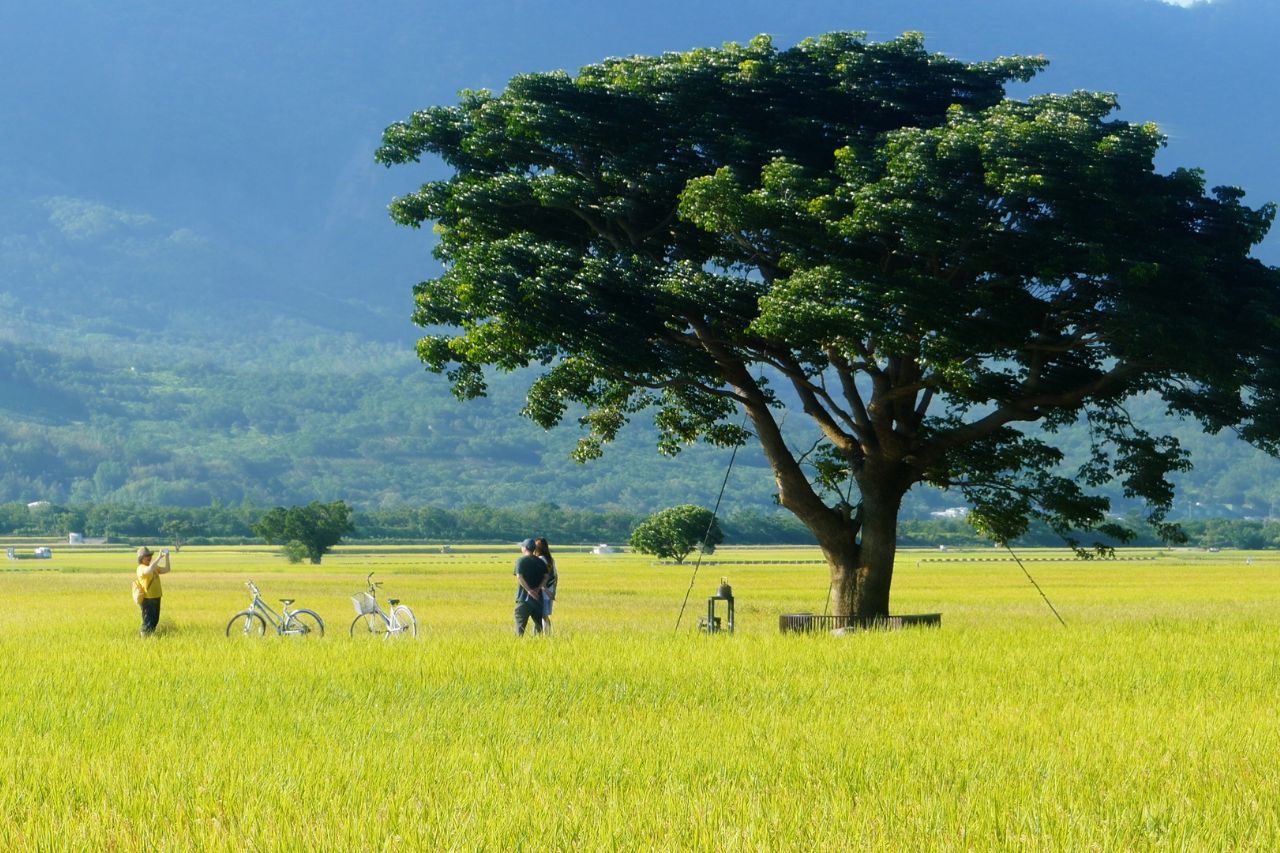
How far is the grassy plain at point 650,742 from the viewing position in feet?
28.5

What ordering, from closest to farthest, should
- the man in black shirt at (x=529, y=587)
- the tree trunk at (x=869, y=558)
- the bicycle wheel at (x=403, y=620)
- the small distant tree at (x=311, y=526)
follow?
the man in black shirt at (x=529, y=587)
the bicycle wheel at (x=403, y=620)
the tree trunk at (x=869, y=558)
the small distant tree at (x=311, y=526)

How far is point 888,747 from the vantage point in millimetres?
12086

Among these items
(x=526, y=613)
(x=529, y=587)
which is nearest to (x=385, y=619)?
(x=526, y=613)

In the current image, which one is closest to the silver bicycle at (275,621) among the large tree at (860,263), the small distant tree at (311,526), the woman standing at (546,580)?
the woman standing at (546,580)

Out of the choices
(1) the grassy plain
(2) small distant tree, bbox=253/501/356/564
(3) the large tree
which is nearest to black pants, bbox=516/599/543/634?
(1) the grassy plain

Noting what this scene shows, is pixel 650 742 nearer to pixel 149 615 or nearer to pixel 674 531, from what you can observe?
pixel 149 615

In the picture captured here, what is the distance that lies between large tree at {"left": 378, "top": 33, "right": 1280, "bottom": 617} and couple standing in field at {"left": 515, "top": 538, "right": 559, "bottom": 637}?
14.4 ft

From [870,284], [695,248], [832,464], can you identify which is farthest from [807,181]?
[832,464]

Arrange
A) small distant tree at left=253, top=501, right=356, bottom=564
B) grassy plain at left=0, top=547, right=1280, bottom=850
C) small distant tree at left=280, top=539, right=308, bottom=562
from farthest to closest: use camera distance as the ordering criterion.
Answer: small distant tree at left=280, top=539, right=308, bottom=562
small distant tree at left=253, top=501, right=356, bottom=564
grassy plain at left=0, top=547, right=1280, bottom=850

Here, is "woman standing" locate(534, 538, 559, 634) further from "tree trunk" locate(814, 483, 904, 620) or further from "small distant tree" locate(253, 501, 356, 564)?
"small distant tree" locate(253, 501, 356, 564)

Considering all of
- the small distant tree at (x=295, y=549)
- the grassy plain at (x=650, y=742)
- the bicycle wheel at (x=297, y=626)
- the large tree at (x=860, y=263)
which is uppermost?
the large tree at (x=860, y=263)

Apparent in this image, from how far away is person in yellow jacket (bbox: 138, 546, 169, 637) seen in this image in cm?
2686

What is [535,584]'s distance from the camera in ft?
86.3

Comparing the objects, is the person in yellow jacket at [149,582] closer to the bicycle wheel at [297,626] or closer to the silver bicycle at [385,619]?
the bicycle wheel at [297,626]
